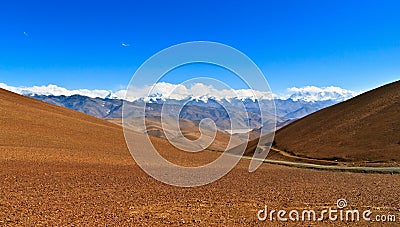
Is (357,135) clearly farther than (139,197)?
Yes

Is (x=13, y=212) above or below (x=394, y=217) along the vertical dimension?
below

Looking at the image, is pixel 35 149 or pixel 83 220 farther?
pixel 35 149

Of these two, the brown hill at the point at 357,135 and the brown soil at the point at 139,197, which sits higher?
the brown hill at the point at 357,135

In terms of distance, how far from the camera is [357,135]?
65.0 metres

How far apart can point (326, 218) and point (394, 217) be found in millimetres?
3404

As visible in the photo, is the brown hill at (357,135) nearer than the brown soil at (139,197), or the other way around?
the brown soil at (139,197)

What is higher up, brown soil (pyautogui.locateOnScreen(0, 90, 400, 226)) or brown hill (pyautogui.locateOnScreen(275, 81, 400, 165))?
brown hill (pyautogui.locateOnScreen(275, 81, 400, 165))

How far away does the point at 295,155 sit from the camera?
6625 centimetres

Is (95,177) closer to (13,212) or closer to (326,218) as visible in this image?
(13,212)

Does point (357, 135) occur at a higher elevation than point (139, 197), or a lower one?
higher

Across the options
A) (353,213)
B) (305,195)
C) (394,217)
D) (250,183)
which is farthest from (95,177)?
(394,217)

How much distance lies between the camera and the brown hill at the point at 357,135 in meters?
52.5

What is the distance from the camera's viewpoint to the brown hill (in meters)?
52.5

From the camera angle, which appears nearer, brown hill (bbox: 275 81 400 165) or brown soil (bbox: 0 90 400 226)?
brown soil (bbox: 0 90 400 226)
